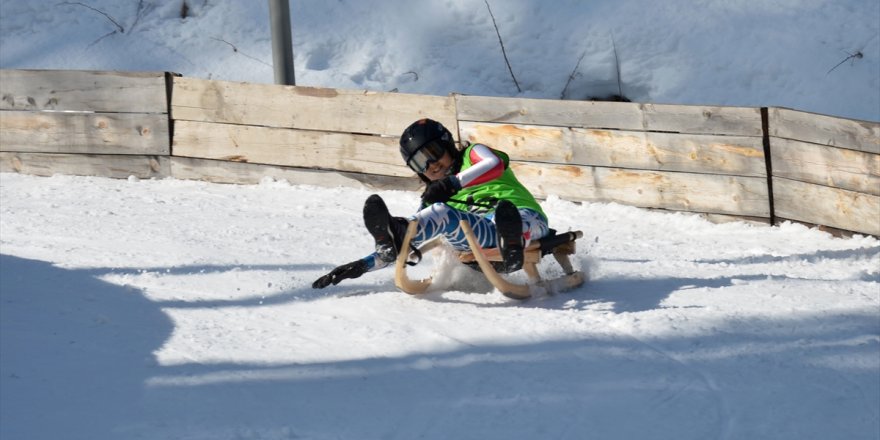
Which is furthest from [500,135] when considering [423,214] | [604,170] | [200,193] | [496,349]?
[496,349]

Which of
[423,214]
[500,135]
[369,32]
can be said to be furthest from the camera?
[369,32]

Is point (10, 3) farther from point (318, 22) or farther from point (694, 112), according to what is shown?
point (694, 112)

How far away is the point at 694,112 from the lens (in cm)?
740

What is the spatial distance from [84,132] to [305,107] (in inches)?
72.6

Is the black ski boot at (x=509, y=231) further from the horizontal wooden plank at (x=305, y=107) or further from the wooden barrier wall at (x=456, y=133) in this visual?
the horizontal wooden plank at (x=305, y=107)

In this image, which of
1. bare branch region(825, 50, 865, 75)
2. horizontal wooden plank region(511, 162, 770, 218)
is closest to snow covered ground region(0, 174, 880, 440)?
horizontal wooden plank region(511, 162, 770, 218)

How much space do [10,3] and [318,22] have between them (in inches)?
139

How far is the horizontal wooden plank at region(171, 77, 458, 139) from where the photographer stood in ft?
26.4

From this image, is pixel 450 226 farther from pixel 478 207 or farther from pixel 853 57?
pixel 853 57

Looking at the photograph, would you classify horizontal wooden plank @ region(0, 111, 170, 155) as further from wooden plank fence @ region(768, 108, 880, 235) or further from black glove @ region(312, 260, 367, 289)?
wooden plank fence @ region(768, 108, 880, 235)

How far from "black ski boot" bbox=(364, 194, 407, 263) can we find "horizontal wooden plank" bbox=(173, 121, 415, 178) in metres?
2.86

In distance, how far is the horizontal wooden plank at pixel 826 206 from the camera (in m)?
6.87

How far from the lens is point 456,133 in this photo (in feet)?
26.3

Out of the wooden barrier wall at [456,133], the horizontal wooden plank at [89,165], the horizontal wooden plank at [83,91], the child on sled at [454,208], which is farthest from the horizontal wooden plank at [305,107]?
the child on sled at [454,208]
